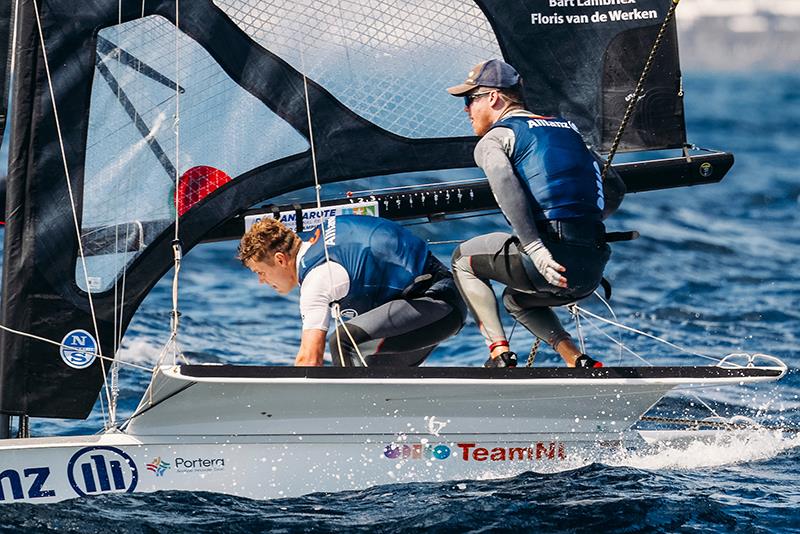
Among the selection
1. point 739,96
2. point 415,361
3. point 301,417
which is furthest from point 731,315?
point 739,96

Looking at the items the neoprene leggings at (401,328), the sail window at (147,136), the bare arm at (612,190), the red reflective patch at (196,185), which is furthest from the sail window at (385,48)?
the neoprene leggings at (401,328)

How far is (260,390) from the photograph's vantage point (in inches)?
160

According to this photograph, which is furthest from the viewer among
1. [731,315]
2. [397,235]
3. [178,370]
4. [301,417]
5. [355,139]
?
[731,315]

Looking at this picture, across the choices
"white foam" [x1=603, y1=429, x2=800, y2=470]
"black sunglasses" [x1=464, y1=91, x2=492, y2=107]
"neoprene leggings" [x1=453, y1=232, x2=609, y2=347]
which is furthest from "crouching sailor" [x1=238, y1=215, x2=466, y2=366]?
"white foam" [x1=603, y1=429, x2=800, y2=470]

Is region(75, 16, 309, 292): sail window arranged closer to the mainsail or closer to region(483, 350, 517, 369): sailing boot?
the mainsail

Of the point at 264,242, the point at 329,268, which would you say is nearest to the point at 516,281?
the point at 329,268

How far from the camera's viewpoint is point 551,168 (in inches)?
167

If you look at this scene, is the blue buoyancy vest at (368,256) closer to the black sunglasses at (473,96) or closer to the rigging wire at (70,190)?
the black sunglasses at (473,96)

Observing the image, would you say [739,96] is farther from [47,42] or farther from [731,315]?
[47,42]

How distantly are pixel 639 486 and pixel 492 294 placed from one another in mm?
844

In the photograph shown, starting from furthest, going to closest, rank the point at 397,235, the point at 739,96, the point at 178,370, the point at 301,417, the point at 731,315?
the point at 739,96
the point at 731,315
the point at 397,235
the point at 301,417
the point at 178,370

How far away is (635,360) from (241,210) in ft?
9.83

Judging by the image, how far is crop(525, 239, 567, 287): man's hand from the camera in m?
4.05

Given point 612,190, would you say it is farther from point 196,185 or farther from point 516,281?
point 196,185
